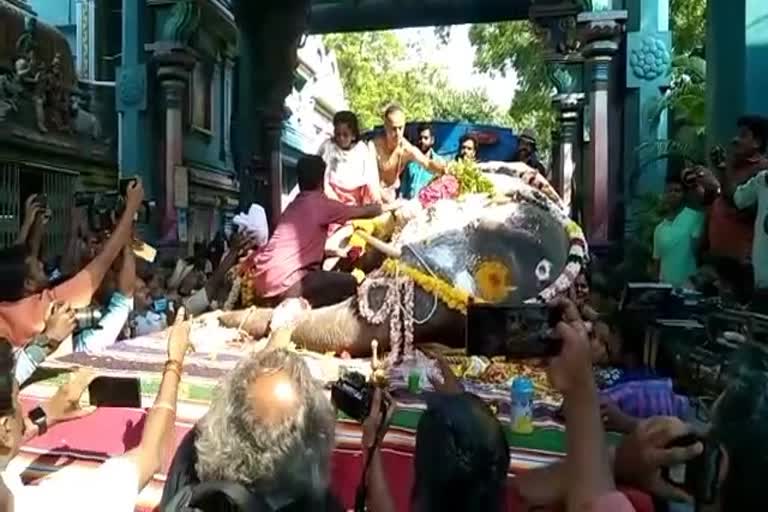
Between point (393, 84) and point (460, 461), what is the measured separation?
40.8m

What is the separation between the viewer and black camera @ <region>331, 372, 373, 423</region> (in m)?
2.49

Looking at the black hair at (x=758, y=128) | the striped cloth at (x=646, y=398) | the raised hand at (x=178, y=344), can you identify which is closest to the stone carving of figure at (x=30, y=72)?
the black hair at (x=758, y=128)

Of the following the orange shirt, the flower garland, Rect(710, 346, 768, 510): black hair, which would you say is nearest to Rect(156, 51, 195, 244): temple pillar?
the flower garland

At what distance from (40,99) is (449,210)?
387 inches

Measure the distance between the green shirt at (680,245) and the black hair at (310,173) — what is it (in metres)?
2.26

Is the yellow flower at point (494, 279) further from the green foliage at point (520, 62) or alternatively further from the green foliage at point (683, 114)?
the green foliage at point (520, 62)

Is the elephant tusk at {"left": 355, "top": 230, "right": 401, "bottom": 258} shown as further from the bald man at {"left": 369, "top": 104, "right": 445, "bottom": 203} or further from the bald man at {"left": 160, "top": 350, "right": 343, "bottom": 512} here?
the bald man at {"left": 160, "top": 350, "right": 343, "bottom": 512}

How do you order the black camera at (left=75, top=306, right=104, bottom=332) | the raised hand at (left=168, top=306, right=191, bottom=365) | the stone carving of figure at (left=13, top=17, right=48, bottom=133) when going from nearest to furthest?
the raised hand at (left=168, top=306, right=191, bottom=365) → the black camera at (left=75, top=306, right=104, bottom=332) → the stone carving of figure at (left=13, top=17, right=48, bottom=133)

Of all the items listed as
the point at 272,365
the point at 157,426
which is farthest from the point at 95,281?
the point at 272,365

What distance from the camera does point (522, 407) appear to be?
136 inches

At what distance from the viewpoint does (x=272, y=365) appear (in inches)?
79.7

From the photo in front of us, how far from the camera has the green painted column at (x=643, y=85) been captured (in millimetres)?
10016

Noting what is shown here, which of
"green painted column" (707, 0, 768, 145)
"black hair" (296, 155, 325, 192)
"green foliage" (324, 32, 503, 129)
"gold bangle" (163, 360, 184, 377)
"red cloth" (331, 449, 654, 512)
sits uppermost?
"green foliage" (324, 32, 503, 129)

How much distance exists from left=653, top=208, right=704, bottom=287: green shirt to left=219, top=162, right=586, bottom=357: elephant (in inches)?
38.6
